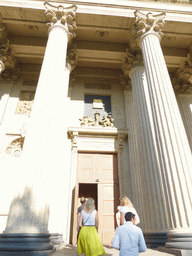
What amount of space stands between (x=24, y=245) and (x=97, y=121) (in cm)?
748

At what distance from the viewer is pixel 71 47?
9695 millimetres

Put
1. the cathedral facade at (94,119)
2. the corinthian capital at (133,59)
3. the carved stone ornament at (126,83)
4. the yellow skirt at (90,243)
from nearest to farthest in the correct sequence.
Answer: the yellow skirt at (90,243), the cathedral facade at (94,119), the corinthian capital at (133,59), the carved stone ornament at (126,83)

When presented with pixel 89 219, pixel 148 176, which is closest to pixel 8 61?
pixel 148 176

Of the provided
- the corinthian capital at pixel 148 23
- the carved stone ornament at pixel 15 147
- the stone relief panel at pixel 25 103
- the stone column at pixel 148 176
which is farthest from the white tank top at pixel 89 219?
the stone relief panel at pixel 25 103

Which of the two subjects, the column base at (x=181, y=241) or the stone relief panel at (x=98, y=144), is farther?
the stone relief panel at (x=98, y=144)

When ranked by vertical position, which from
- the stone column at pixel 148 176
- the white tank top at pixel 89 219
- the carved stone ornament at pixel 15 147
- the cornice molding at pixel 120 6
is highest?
the cornice molding at pixel 120 6

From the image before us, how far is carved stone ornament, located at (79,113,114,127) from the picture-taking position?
10.1m

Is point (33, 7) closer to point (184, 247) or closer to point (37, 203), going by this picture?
point (37, 203)

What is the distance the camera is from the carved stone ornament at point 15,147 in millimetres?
9148

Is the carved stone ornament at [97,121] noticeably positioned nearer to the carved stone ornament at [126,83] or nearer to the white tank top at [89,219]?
the carved stone ornament at [126,83]

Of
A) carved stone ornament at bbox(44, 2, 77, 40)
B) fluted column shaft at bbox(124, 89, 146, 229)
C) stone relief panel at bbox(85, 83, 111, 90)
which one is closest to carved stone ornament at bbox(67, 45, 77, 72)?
carved stone ornament at bbox(44, 2, 77, 40)

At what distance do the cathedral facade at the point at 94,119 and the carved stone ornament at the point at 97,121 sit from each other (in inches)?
2.5

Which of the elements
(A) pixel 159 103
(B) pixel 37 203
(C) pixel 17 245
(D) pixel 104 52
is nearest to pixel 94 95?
(D) pixel 104 52

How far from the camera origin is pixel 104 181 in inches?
352
